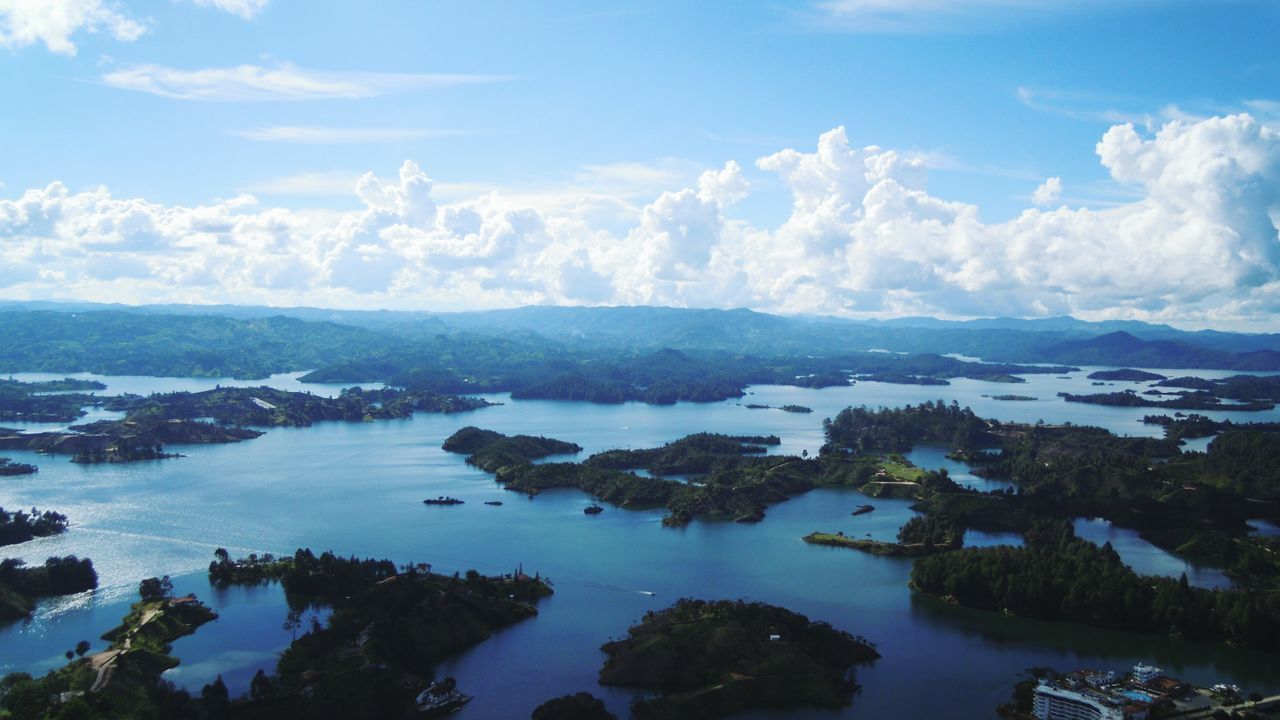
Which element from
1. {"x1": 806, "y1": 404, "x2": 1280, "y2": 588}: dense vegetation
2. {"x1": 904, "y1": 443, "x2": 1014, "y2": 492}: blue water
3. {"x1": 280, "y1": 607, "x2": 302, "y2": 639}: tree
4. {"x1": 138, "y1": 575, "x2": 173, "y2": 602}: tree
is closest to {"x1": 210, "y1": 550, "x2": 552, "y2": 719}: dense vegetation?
{"x1": 280, "y1": 607, "x2": 302, "y2": 639}: tree

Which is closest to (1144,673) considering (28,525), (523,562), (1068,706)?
(1068,706)

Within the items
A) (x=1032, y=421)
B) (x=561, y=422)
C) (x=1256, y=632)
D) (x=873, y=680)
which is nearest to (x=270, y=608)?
(x=873, y=680)

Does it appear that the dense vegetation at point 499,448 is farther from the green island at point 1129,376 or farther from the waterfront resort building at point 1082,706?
the green island at point 1129,376

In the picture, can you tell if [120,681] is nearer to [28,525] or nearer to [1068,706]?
[28,525]

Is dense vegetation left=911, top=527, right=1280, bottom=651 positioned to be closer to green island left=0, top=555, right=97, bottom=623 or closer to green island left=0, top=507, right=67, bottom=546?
green island left=0, top=555, right=97, bottom=623

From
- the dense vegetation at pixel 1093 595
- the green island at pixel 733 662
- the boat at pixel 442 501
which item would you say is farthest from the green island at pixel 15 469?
the dense vegetation at pixel 1093 595

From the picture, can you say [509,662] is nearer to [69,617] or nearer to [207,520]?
[69,617]
